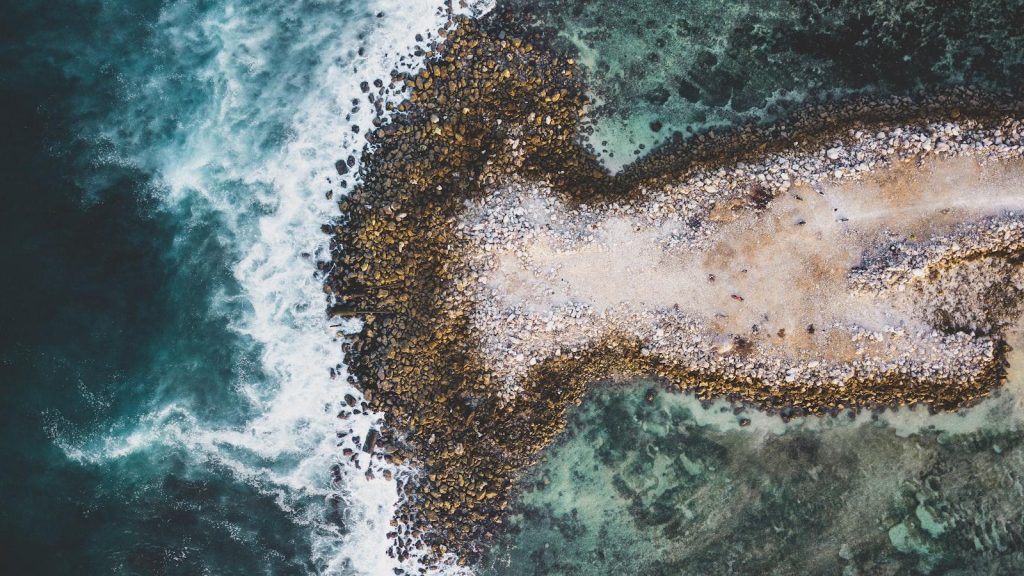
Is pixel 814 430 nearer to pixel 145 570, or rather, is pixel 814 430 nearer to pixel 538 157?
pixel 538 157

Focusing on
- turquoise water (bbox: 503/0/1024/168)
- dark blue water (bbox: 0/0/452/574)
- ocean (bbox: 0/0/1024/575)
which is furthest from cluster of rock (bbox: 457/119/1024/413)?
dark blue water (bbox: 0/0/452/574)

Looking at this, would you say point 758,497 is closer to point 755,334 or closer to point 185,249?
point 755,334

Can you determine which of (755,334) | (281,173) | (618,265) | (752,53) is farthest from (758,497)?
(281,173)

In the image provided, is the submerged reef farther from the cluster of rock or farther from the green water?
the green water

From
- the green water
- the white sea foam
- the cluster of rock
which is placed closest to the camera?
the cluster of rock

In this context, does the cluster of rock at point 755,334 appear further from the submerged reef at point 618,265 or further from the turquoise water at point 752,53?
the turquoise water at point 752,53
